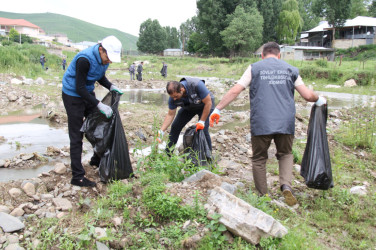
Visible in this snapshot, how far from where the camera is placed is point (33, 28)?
9494cm

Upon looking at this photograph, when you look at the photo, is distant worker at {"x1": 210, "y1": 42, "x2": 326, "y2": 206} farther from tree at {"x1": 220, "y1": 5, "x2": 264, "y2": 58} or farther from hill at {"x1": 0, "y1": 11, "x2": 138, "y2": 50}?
hill at {"x1": 0, "y1": 11, "x2": 138, "y2": 50}

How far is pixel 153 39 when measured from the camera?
71375mm

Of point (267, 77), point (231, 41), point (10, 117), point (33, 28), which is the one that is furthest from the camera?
point (33, 28)

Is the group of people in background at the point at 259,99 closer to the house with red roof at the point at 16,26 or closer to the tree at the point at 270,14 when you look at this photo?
the tree at the point at 270,14

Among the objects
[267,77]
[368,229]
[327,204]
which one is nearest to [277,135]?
[267,77]

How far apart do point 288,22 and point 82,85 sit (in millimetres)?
47447

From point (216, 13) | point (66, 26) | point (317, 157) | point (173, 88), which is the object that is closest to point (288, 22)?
point (216, 13)

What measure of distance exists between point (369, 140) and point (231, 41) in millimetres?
35073

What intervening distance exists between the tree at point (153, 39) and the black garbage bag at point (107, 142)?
233ft

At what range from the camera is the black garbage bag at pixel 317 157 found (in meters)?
2.96

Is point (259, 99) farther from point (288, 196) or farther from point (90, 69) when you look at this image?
point (90, 69)

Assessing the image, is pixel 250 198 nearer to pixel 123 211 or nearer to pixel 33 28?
pixel 123 211

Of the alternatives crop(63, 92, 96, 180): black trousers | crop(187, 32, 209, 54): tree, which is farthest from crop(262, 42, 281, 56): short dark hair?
crop(187, 32, 209, 54): tree

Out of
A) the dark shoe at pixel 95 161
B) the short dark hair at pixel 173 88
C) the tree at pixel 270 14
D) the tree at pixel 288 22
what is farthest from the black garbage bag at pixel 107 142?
Result: the tree at pixel 288 22
